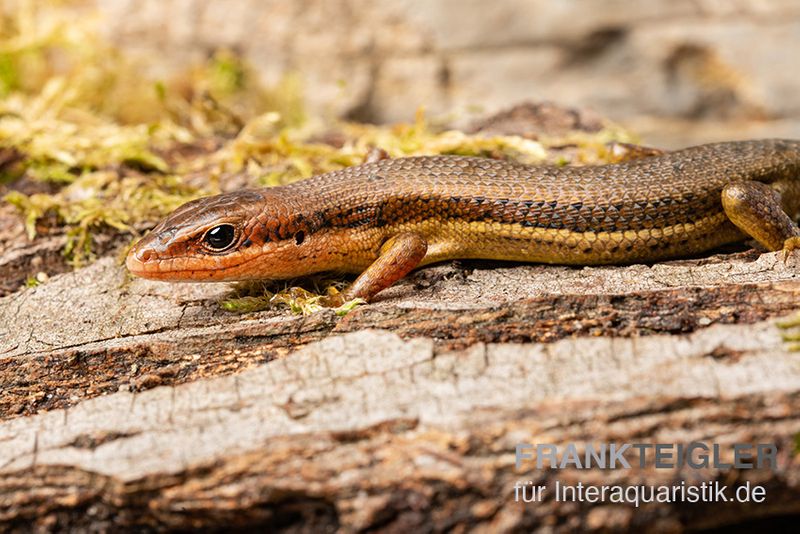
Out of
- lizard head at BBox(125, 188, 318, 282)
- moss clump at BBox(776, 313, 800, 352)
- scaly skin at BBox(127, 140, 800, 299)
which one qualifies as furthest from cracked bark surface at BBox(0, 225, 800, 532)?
scaly skin at BBox(127, 140, 800, 299)

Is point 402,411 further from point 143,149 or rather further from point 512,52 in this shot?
point 512,52

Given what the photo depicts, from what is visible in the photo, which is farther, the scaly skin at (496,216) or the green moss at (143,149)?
the green moss at (143,149)

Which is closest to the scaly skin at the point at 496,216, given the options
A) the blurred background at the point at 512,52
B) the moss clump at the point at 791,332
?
the moss clump at the point at 791,332

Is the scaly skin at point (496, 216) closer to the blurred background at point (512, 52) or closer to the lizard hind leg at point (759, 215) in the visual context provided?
the lizard hind leg at point (759, 215)

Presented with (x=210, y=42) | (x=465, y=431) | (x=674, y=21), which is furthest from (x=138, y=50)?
(x=465, y=431)

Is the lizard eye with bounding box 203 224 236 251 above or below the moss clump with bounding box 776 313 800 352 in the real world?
above

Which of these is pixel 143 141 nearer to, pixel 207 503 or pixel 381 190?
pixel 381 190

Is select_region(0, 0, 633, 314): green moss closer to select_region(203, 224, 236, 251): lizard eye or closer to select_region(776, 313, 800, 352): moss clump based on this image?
select_region(203, 224, 236, 251): lizard eye
